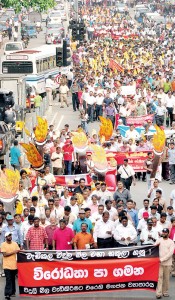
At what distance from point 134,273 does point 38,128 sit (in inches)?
335

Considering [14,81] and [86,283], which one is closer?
[86,283]

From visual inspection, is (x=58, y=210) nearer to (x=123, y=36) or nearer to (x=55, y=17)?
(x=123, y=36)

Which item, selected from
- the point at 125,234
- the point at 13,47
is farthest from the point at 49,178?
the point at 13,47

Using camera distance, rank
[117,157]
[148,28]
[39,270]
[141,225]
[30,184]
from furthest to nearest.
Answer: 1. [148,28]
2. [117,157]
3. [30,184]
4. [141,225]
5. [39,270]

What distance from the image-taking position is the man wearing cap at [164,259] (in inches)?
776

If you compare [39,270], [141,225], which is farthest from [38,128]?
[39,270]

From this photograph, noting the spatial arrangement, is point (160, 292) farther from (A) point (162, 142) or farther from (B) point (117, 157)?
(B) point (117, 157)

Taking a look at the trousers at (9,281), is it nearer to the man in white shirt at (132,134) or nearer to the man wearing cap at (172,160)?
the man wearing cap at (172,160)

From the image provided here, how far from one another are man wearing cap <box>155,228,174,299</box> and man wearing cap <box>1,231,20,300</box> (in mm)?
2146

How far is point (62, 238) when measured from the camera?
67.9 ft

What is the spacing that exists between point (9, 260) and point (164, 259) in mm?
2325

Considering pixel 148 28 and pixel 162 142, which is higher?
pixel 162 142

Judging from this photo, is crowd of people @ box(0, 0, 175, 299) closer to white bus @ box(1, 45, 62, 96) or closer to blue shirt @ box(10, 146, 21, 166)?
blue shirt @ box(10, 146, 21, 166)

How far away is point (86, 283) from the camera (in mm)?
19500
